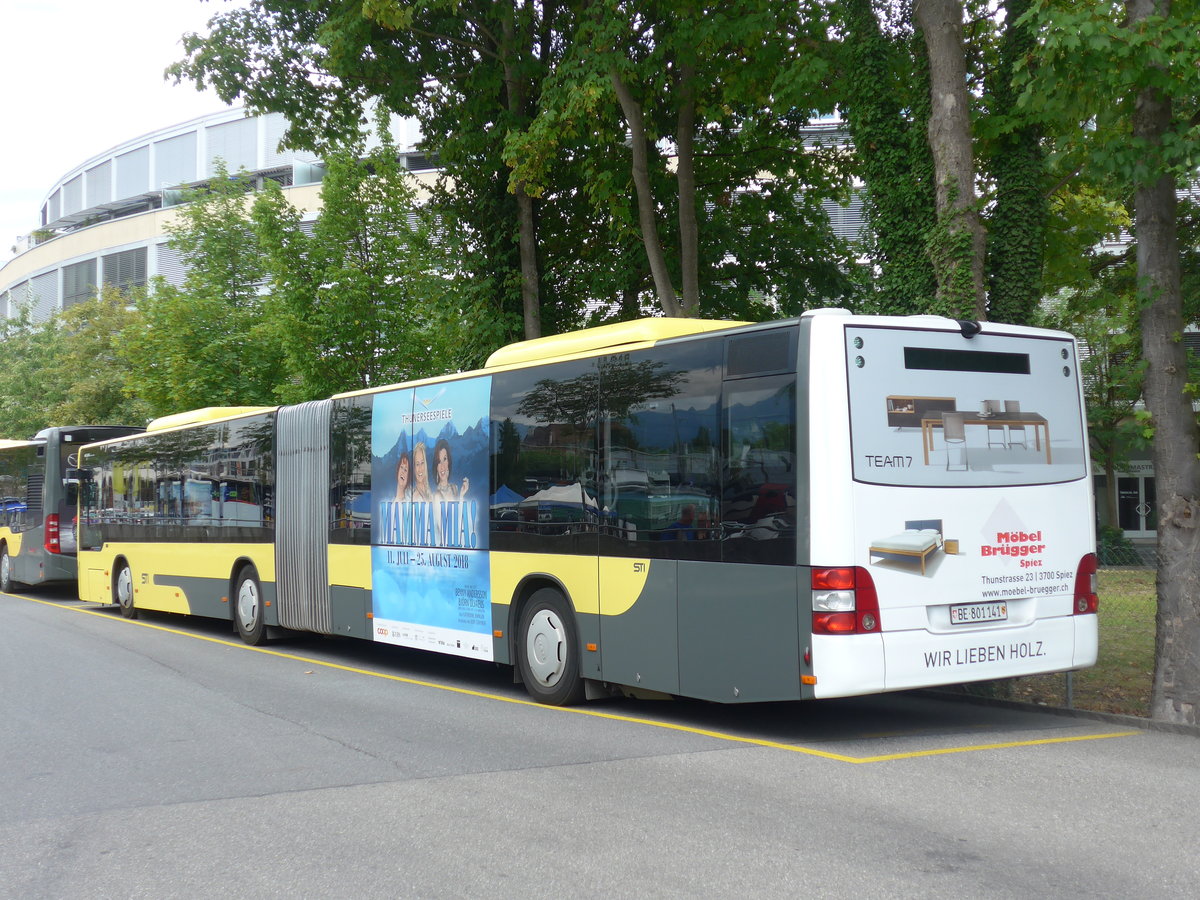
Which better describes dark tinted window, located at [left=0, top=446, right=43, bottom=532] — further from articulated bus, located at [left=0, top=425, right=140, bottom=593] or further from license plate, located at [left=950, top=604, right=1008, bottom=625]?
license plate, located at [left=950, top=604, right=1008, bottom=625]

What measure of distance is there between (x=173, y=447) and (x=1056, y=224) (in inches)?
511

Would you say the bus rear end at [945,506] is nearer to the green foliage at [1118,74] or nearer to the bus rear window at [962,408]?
the bus rear window at [962,408]

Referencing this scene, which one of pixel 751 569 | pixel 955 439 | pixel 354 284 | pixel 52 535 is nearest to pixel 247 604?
pixel 751 569

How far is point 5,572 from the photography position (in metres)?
27.7

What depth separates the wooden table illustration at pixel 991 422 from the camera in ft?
27.7

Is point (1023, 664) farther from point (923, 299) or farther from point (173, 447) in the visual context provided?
point (173, 447)

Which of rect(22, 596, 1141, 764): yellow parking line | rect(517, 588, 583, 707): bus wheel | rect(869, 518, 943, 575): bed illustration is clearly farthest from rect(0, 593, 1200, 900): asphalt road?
rect(869, 518, 943, 575): bed illustration

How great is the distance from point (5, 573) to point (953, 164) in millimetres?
24172

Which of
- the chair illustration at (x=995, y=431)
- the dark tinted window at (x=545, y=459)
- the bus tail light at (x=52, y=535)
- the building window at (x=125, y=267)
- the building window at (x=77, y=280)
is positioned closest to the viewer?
the chair illustration at (x=995, y=431)

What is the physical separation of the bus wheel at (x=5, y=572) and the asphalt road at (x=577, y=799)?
17.8 m

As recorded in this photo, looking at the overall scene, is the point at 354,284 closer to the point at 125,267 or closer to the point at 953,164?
the point at 953,164

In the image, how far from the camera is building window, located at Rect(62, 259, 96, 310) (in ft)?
231

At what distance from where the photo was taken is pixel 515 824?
6305mm

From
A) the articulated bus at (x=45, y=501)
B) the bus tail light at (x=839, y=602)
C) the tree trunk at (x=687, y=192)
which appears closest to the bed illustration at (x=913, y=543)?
the bus tail light at (x=839, y=602)
